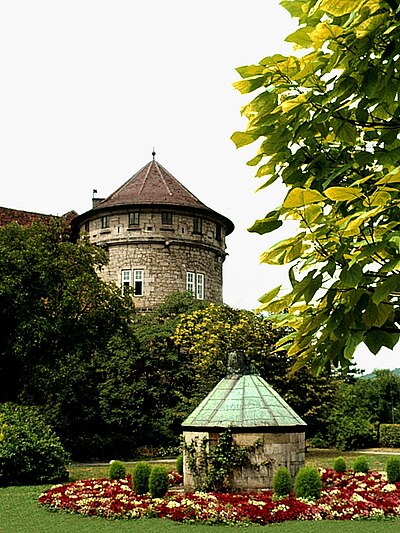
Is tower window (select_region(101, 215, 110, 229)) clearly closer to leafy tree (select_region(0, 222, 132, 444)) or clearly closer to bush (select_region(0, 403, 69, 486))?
leafy tree (select_region(0, 222, 132, 444))

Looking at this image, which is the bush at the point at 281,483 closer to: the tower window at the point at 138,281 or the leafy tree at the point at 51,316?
the leafy tree at the point at 51,316

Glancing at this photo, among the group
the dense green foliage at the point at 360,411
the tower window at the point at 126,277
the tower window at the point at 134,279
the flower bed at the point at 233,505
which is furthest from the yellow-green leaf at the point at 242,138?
the tower window at the point at 126,277

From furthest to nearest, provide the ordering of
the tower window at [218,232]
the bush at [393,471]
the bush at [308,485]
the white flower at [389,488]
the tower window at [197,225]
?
1. the tower window at [218,232]
2. the tower window at [197,225]
3. the bush at [393,471]
4. the white flower at [389,488]
5. the bush at [308,485]

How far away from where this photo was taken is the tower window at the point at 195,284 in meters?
45.9

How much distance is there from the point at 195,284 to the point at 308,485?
31.7m

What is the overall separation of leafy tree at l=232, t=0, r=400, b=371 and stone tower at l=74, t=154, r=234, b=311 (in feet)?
134

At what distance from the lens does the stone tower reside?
45.2m

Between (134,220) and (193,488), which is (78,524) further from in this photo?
(134,220)

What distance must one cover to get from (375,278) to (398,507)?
39.0 ft

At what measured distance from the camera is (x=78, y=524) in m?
13.3

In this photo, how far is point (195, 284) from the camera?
1817 inches

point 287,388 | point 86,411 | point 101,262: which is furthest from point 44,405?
point 287,388

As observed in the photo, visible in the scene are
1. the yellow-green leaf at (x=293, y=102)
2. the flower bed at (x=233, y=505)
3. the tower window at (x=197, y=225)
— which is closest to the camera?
the yellow-green leaf at (x=293, y=102)

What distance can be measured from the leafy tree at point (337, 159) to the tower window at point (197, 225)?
140 feet
